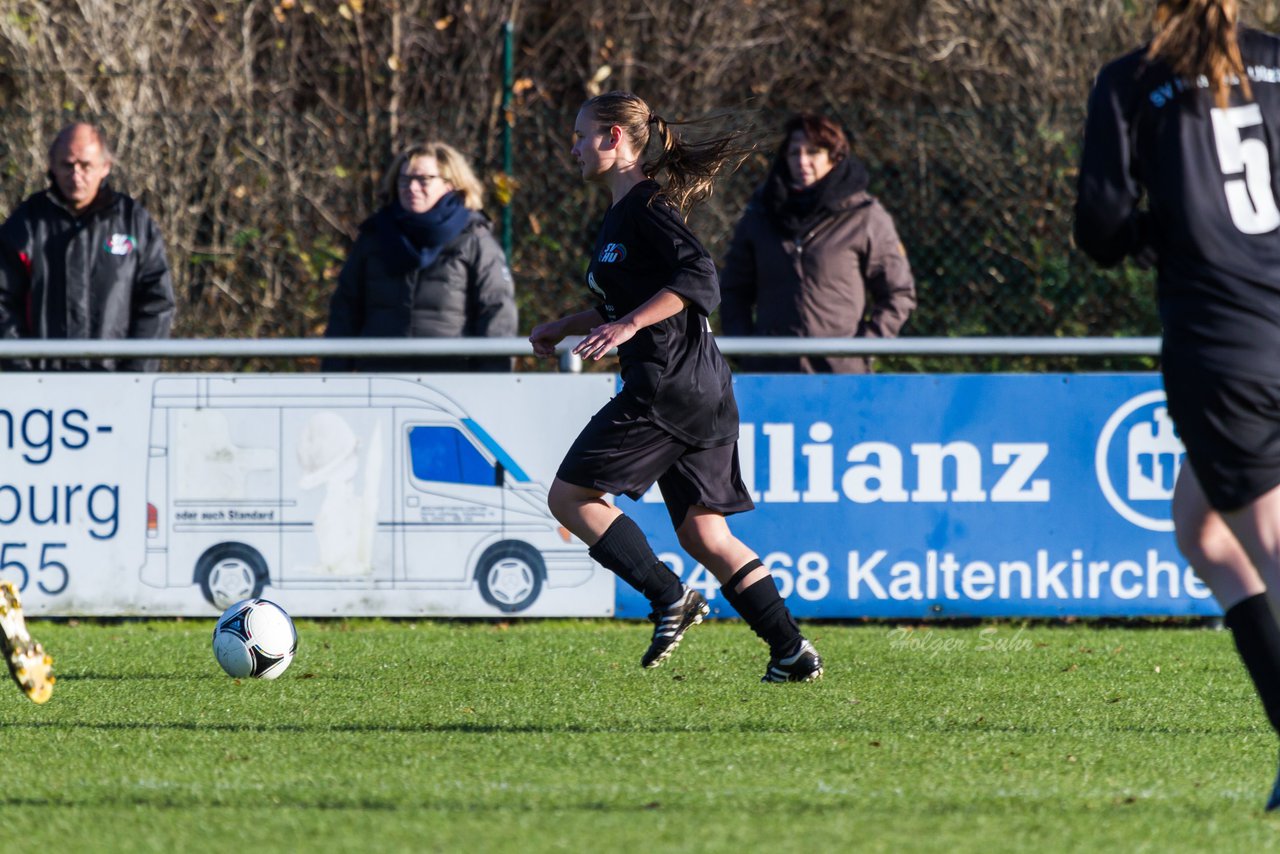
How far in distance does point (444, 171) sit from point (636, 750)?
14.2 feet

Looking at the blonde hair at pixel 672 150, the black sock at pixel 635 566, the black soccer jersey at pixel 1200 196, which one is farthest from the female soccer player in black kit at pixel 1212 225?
the black sock at pixel 635 566

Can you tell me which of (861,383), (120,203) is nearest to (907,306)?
(861,383)

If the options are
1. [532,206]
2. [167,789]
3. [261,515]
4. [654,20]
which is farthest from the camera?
[654,20]

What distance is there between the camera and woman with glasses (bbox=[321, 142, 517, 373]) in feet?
27.0

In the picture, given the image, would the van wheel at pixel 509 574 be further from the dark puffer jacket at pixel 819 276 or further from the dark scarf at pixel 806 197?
the dark scarf at pixel 806 197

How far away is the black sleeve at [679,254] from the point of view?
17.8 ft

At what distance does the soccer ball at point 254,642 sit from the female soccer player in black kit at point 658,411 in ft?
3.47

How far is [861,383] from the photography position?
7.79 m

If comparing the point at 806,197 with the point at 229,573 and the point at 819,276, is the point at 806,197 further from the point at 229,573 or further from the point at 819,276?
the point at 229,573

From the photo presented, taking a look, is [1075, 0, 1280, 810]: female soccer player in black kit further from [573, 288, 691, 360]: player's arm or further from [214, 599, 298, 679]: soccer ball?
[214, 599, 298, 679]: soccer ball

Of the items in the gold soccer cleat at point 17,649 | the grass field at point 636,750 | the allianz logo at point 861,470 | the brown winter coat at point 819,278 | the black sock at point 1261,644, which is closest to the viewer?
the grass field at point 636,750

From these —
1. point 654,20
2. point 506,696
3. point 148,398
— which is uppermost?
point 654,20

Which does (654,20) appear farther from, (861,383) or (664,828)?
(664,828)

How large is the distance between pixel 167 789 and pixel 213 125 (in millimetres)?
6860
